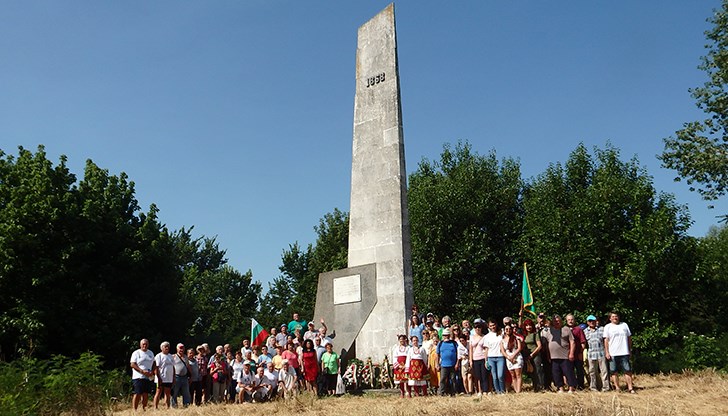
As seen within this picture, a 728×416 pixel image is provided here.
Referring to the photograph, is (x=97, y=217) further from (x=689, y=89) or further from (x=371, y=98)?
(x=689, y=89)

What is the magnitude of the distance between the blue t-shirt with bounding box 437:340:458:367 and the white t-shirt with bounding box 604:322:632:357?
2887mm

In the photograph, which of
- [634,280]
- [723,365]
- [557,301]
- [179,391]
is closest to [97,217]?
[179,391]

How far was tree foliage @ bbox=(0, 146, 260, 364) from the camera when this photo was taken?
21766 millimetres

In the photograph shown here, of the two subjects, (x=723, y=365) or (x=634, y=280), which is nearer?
(x=723, y=365)

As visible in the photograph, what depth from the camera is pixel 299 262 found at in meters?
49.2

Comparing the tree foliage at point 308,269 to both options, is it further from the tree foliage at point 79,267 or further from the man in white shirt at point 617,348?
the man in white shirt at point 617,348

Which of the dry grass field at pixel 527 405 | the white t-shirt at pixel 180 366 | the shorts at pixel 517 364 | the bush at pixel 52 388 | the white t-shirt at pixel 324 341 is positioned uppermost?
the white t-shirt at pixel 324 341

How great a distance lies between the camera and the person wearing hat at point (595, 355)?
12.3 m

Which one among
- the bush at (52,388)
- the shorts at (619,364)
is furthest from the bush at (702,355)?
the bush at (52,388)

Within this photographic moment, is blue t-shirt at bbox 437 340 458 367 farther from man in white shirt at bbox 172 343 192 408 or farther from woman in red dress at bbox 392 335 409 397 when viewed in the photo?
man in white shirt at bbox 172 343 192 408

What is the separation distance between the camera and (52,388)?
381 inches

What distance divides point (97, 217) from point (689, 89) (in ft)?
75.3

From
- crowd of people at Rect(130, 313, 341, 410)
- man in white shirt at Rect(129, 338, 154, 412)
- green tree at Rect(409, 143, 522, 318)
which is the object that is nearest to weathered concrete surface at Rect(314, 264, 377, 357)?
crowd of people at Rect(130, 313, 341, 410)

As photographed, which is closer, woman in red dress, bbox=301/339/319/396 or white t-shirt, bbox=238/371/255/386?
woman in red dress, bbox=301/339/319/396
